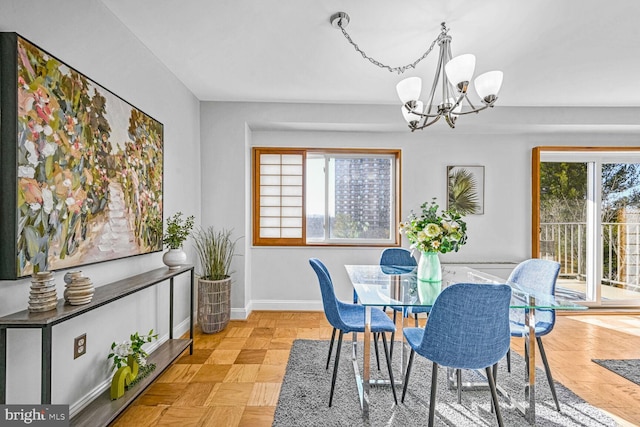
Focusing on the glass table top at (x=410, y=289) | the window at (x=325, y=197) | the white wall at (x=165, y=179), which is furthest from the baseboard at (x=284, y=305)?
the glass table top at (x=410, y=289)

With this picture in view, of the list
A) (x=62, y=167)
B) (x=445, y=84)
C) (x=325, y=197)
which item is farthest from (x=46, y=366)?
(x=325, y=197)

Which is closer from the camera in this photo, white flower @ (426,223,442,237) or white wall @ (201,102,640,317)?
white flower @ (426,223,442,237)

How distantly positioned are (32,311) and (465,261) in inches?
168

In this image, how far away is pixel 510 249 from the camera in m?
4.40

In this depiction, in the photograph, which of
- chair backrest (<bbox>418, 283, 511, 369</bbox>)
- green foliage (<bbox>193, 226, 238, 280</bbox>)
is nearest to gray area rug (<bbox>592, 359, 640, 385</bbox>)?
chair backrest (<bbox>418, 283, 511, 369</bbox>)

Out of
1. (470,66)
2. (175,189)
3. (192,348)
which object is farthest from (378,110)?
(192,348)

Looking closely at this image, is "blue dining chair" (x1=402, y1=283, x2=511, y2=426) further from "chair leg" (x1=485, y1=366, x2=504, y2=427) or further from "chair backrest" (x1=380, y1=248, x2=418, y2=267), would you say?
"chair backrest" (x1=380, y1=248, x2=418, y2=267)

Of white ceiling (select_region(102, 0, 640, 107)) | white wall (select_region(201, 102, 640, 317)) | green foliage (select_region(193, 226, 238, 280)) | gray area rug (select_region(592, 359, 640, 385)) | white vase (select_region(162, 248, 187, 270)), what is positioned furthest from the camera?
white wall (select_region(201, 102, 640, 317))

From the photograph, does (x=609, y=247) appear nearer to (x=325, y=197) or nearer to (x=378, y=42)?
(x=325, y=197)

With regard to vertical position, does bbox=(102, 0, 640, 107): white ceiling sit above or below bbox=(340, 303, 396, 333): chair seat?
above

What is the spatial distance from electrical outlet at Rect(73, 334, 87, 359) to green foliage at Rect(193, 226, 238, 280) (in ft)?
5.41

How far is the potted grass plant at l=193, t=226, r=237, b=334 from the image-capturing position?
3479 millimetres

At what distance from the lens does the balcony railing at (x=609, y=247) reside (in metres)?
4.48

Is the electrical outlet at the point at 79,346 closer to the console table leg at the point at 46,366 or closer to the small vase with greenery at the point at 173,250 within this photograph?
the console table leg at the point at 46,366
